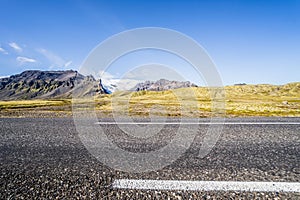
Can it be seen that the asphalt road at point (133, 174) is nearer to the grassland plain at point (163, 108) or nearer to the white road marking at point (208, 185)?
the white road marking at point (208, 185)

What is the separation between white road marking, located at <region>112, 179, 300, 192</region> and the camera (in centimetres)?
277

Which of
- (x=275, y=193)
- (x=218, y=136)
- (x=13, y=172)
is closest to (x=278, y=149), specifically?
(x=218, y=136)

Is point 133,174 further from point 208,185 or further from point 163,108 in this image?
point 163,108

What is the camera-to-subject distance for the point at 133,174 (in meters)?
3.29

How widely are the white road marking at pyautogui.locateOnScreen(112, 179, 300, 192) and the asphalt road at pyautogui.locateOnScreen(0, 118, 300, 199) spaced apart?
0.09 metres

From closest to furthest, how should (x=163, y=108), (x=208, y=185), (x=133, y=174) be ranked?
(x=208, y=185)
(x=133, y=174)
(x=163, y=108)

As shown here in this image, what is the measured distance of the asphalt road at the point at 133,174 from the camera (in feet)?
8.86

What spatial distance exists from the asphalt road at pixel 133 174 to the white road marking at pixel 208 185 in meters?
0.09

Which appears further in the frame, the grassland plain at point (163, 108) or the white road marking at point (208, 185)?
the grassland plain at point (163, 108)

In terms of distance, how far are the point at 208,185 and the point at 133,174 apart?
3.72 ft

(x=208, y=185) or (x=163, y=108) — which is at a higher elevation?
(x=163, y=108)

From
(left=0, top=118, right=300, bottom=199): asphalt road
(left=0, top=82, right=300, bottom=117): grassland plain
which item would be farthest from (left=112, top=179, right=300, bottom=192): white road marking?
(left=0, top=82, right=300, bottom=117): grassland plain

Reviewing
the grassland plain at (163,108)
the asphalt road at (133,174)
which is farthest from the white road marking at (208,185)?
the grassland plain at (163,108)

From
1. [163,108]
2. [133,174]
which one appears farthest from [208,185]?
[163,108]
